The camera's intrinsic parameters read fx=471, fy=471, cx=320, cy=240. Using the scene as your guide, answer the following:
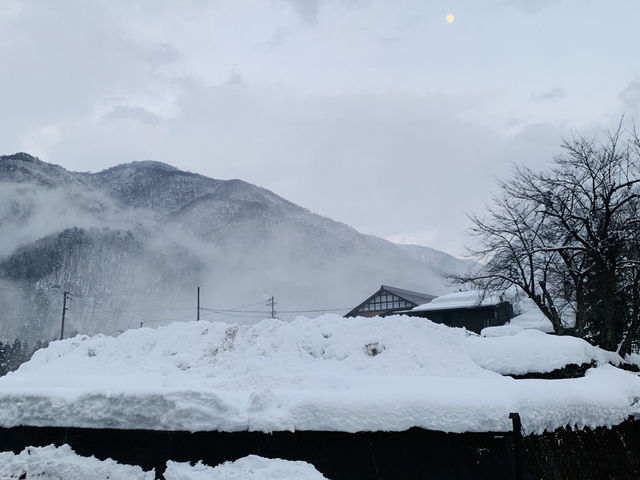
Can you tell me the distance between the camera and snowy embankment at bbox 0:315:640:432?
21.3 feet

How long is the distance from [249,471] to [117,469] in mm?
2025

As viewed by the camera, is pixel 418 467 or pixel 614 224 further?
pixel 614 224

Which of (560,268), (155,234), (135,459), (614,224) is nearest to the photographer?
(135,459)

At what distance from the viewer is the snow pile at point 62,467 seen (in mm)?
6672

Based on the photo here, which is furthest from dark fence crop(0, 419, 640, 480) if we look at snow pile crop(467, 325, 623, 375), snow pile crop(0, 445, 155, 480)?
snow pile crop(467, 325, 623, 375)

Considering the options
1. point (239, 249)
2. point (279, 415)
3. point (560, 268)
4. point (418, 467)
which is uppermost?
point (239, 249)

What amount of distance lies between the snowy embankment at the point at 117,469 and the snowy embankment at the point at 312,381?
439 millimetres

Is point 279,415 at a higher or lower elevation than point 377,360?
lower

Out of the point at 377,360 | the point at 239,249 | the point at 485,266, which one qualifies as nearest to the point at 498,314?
the point at 485,266

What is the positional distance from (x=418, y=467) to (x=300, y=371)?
127 inches

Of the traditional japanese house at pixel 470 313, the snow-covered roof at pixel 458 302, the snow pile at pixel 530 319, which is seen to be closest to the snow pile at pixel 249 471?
the snow pile at pixel 530 319

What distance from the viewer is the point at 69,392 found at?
24.9 feet

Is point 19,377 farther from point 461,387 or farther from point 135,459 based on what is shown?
point 461,387

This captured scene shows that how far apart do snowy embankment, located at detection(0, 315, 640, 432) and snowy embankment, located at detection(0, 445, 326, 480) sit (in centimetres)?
44
